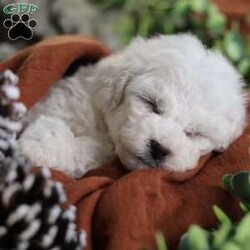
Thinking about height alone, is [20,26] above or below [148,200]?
above

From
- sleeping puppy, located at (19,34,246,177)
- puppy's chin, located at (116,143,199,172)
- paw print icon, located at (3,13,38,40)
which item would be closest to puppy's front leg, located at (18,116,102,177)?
sleeping puppy, located at (19,34,246,177)

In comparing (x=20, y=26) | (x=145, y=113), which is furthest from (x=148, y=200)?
(x=20, y=26)

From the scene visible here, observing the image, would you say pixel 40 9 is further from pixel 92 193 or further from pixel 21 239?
pixel 21 239

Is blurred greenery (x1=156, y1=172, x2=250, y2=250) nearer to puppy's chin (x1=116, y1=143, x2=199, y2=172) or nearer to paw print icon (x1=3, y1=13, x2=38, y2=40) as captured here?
puppy's chin (x1=116, y1=143, x2=199, y2=172)

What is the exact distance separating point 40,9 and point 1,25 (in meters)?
0.17

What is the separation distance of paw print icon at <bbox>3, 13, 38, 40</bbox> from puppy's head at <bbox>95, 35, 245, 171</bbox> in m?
0.35

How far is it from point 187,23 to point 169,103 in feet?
1.97

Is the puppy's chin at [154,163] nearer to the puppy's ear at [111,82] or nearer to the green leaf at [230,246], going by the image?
the puppy's ear at [111,82]

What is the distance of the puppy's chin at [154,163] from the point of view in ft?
4.53

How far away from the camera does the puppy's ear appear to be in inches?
61.3

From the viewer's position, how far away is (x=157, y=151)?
1.37 meters

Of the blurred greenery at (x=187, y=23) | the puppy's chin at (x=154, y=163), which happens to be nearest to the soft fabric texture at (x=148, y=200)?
the puppy's chin at (x=154, y=163)

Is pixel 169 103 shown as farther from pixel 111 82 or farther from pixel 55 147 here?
pixel 55 147

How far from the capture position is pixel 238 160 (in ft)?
4.63
